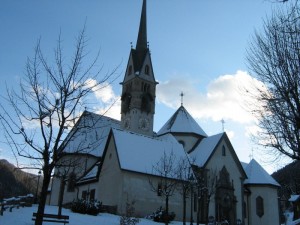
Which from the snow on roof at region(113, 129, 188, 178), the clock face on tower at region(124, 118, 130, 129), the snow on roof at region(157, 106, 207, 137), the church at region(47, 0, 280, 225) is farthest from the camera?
the clock face on tower at region(124, 118, 130, 129)

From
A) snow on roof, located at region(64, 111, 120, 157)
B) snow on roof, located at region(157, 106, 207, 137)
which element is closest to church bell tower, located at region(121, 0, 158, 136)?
snow on roof, located at region(64, 111, 120, 157)

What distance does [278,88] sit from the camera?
13.5 metres

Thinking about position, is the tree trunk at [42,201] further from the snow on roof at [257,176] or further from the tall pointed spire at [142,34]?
the tall pointed spire at [142,34]

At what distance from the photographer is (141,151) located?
3672 cm

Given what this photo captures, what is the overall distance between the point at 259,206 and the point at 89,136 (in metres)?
22.6

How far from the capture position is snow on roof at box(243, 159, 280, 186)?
44.8 meters

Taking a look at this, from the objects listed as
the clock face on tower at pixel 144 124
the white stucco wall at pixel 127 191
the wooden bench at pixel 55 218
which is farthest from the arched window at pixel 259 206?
the wooden bench at pixel 55 218

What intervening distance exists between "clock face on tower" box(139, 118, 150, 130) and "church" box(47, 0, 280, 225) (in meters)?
0.16

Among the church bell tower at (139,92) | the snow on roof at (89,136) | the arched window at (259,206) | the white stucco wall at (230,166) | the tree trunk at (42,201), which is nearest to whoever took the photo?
the tree trunk at (42,201)

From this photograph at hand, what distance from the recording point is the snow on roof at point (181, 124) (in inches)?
1880

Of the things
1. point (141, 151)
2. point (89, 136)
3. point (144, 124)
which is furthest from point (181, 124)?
point (141, 151)

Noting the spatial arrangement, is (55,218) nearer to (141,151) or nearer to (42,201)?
(42,201)

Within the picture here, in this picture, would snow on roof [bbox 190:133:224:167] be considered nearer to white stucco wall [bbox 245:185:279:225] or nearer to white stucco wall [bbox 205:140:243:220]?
white stucco wall [bbox 205:140:243:220]

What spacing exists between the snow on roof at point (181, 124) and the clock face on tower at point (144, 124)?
15.4ft
